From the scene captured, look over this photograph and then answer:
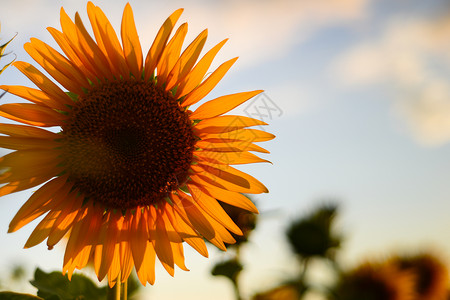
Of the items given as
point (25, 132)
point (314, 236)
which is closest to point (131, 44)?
point (25, 132)

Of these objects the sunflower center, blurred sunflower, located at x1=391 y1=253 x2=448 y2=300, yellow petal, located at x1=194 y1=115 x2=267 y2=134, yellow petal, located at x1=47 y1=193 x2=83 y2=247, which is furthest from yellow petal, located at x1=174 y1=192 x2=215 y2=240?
blurred sunflower, located at x1=391 y1=253 x2=448 y2=300

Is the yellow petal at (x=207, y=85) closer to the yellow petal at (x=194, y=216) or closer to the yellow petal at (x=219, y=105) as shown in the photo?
the yellow petal at (x=219, y=105)

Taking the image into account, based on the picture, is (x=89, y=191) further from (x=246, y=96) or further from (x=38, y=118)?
(x=246, y=96)

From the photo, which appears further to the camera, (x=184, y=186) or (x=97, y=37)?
(x=184, y=186)

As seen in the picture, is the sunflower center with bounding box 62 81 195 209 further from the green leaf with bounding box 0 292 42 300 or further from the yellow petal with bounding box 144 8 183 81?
the green leaf with bounding box 0 292 42 300

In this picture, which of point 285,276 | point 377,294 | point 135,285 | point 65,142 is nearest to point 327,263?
point 377,294

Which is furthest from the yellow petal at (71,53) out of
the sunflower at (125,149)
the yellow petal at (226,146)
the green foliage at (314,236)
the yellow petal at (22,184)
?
the green foliage at (314,236)
